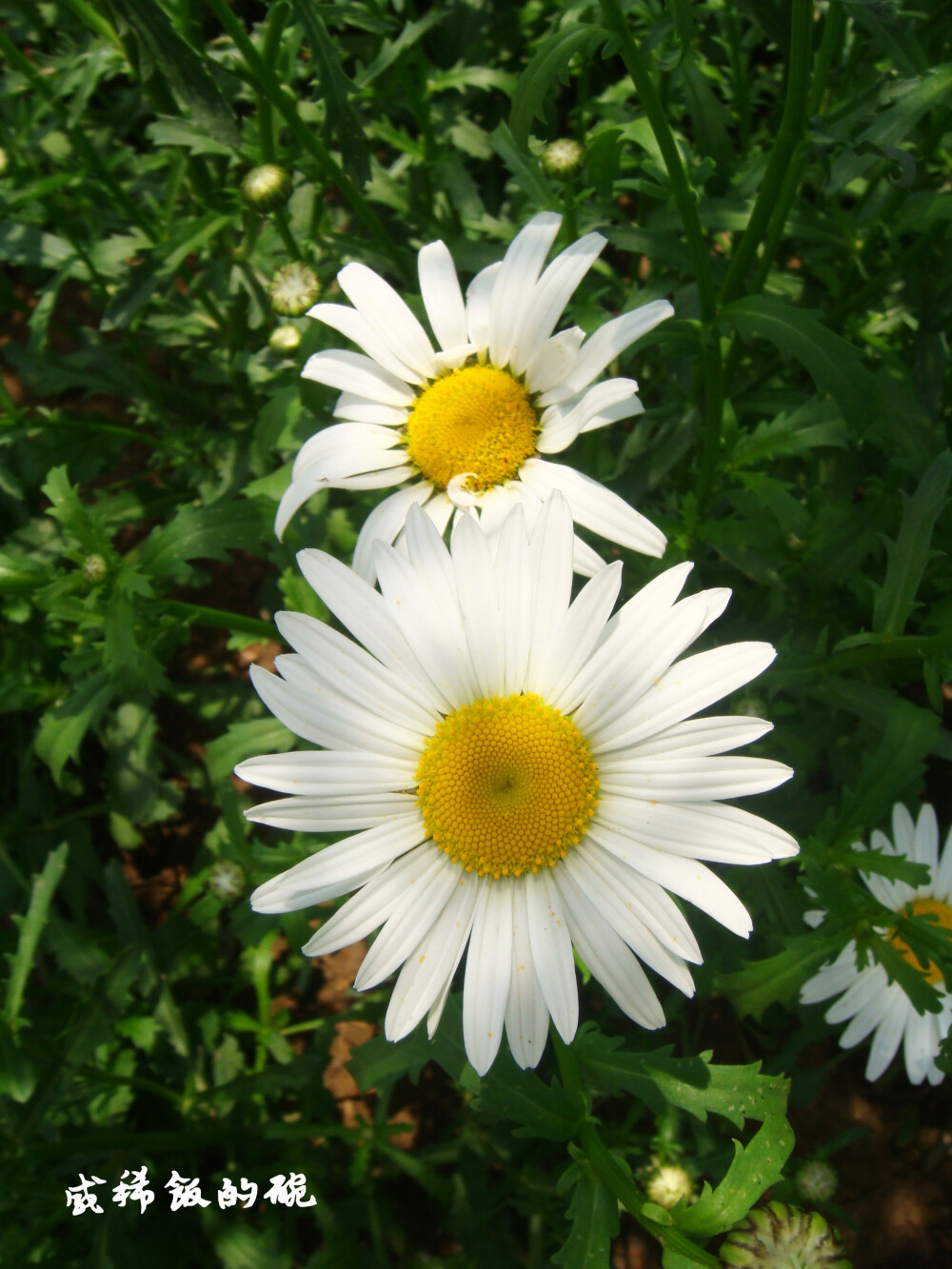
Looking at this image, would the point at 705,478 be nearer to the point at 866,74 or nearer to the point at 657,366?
the point at 657,366

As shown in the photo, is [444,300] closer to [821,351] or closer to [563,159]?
[563,159]

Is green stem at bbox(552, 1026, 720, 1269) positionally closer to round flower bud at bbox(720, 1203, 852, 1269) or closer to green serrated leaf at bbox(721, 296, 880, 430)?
round flower bud at bbox(720, 1203, 852, 1269)

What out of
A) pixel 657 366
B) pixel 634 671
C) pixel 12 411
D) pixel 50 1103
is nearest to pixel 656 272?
pixel 657 366

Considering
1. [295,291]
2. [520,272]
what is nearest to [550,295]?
[520,272]

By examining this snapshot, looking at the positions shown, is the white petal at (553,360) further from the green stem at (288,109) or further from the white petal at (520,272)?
the green stem at (288,109)

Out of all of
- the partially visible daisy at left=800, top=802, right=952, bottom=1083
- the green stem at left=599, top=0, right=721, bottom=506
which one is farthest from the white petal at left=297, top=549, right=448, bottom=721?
the partially visible daisy at left=800, top=802, right=952, bottom=1083

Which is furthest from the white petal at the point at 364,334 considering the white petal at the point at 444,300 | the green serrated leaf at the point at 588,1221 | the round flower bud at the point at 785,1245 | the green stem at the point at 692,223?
the round flower bud at the point at 785,1245

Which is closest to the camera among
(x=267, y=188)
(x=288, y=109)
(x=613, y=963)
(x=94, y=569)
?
(x=613, y=963)
